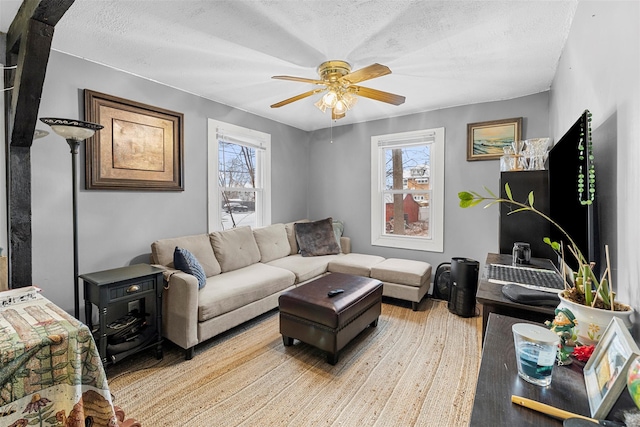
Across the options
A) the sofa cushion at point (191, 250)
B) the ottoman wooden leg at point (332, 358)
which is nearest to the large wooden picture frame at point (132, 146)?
the sofa cushion at point (191, 250)

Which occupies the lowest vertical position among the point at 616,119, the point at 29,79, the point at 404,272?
the point at 404,272

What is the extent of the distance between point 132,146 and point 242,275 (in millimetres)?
1619

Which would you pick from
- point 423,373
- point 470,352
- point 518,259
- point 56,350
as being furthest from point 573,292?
point 56,350

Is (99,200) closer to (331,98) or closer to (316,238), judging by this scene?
(331,98)

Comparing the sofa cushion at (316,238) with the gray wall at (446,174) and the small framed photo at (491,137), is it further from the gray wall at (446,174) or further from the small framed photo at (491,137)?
the small framed photo at (491,137)

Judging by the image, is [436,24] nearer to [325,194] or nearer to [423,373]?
[423,373]

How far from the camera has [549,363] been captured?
0.83 meters

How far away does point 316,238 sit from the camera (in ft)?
13.9

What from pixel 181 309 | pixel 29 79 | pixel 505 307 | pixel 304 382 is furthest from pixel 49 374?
pixel 505 307

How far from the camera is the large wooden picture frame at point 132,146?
8.17 ft

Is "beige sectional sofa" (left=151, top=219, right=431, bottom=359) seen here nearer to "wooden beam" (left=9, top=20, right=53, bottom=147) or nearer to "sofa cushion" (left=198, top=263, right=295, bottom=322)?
"sofa cushion" (left=198, top=263, right=295, bottom=322)

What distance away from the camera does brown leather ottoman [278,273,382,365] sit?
2297 millimetres

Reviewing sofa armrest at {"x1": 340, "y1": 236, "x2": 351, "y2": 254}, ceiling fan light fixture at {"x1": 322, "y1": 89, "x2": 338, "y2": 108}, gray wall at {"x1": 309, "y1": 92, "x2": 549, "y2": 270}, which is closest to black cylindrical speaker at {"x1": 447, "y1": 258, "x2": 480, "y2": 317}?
gray wall at {"x1": 309, "y1": 92, "x2": 549, "y2": 270}

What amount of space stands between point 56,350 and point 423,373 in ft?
7.25
